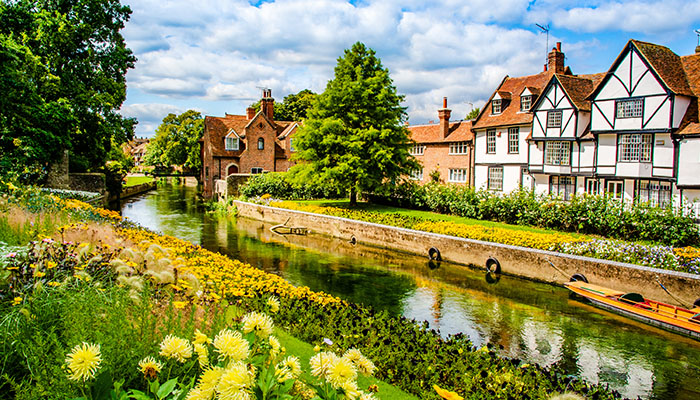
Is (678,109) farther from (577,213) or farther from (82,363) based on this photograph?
(82,363)

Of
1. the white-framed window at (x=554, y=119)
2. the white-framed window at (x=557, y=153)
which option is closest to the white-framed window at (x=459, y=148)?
the white-framed window at (x=557, y=153)

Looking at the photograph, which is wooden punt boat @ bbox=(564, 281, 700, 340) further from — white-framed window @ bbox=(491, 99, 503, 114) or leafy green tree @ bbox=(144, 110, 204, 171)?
leafy green tree @ bbox=(144, 110, 204, 171)

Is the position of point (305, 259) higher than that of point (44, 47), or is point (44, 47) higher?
point (44, 47)

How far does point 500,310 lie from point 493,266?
5277 millimetres

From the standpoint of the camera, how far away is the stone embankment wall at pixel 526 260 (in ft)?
53.0

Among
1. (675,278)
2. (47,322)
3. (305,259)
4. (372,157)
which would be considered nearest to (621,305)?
(675,278)

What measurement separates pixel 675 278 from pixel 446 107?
31.3m

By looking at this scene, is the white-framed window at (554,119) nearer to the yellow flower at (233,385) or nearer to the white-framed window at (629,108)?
the white-framed window at (629,108)

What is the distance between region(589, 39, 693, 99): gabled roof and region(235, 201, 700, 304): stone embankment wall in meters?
14.7

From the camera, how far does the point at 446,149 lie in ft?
147

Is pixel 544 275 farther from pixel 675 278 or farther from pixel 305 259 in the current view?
pixel 305 259

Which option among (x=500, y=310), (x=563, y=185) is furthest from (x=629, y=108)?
(x=500, y=310)

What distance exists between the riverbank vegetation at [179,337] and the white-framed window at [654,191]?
24093 mm

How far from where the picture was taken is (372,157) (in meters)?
32.7
